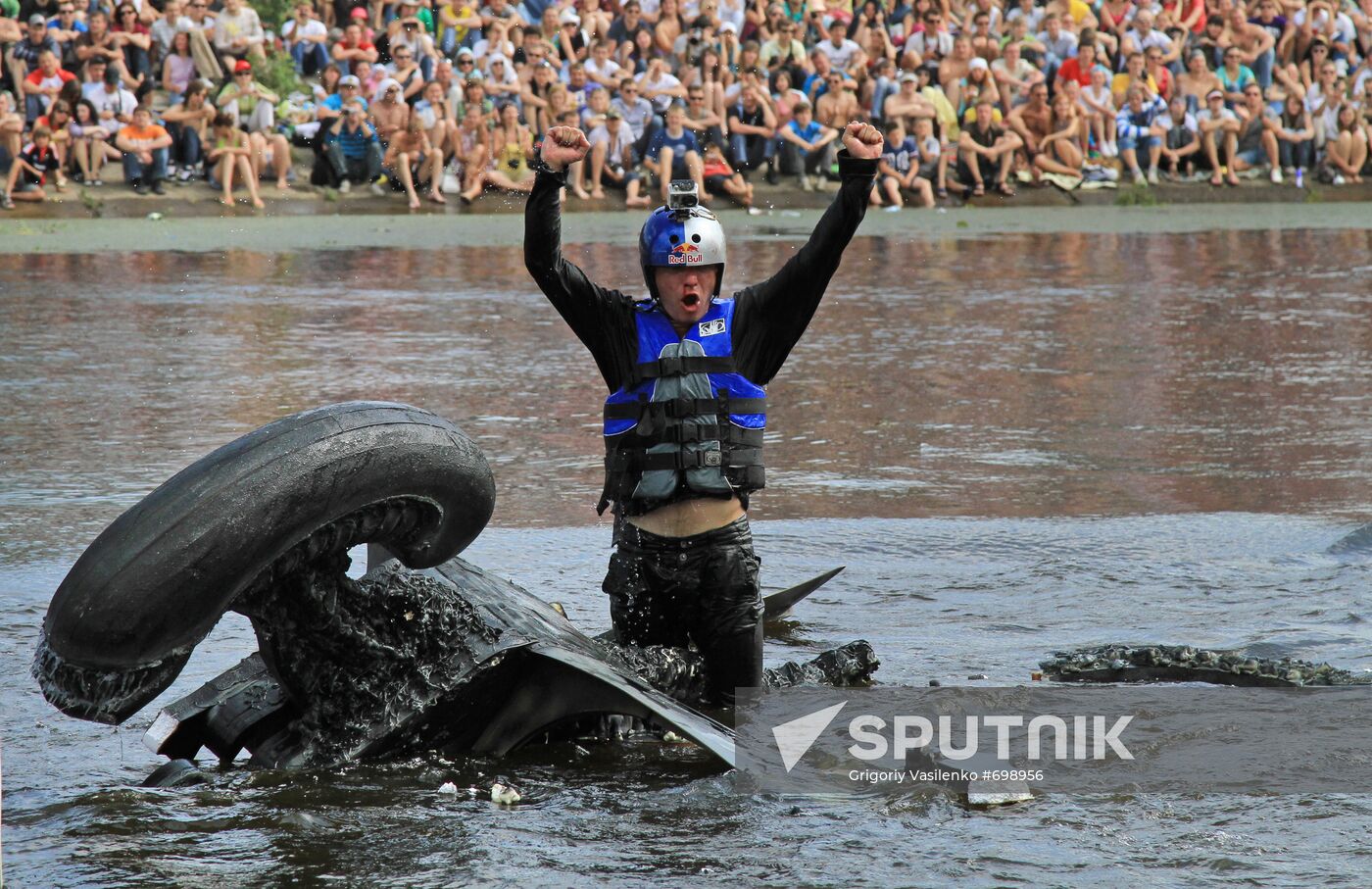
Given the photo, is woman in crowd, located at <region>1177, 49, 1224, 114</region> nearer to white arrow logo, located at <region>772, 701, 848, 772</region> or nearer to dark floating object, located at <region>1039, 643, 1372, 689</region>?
dark floating object, located at <region>1039, 643, 1372, 689</region>

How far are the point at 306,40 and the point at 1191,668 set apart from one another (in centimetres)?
2032

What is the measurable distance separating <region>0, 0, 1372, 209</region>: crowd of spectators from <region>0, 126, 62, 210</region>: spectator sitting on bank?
34 mm

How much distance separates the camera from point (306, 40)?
78.6 feet

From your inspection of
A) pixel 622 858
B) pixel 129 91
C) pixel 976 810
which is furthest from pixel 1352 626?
pixel 129 91

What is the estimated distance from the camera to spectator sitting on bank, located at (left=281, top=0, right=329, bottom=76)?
23891mm

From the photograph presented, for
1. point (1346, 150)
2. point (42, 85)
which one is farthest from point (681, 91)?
point (1346, 150)

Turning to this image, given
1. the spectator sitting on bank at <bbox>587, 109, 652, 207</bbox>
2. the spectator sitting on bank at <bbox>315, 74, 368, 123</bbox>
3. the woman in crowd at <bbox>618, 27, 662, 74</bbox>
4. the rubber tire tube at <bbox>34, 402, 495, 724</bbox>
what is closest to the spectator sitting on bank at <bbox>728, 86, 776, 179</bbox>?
the woman in crowd at <bbox>618, 27, 662, 74</bbox>

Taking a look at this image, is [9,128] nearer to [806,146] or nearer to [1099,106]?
[806,146]

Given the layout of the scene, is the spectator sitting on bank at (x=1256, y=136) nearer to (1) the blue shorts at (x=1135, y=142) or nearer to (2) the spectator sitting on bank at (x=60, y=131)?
(1) the blue shorts at (x=1135, y=142)

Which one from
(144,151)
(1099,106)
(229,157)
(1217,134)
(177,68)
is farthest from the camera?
(1217,134)

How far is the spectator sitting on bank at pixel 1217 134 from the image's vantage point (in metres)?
26.0

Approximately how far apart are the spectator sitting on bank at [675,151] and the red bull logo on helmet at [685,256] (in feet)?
60.2

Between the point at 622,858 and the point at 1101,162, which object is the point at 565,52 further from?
the point at 622,858

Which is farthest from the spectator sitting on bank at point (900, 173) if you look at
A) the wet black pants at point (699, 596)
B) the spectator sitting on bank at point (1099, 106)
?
the wet black pants at point (699, 596)
